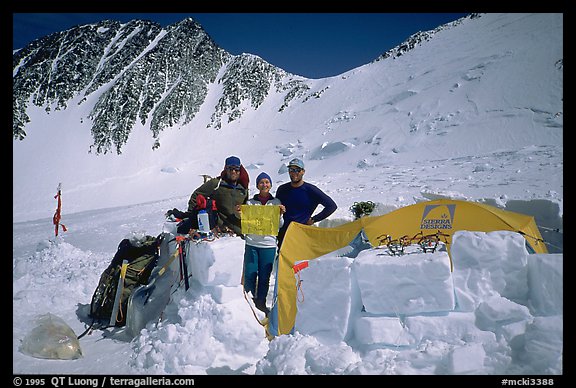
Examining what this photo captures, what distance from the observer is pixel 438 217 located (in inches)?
182

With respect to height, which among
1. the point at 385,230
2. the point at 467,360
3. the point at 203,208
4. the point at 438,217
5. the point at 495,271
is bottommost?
the point at 467,360

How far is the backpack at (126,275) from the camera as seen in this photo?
4391 mm

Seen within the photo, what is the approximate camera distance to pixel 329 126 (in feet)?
97.3

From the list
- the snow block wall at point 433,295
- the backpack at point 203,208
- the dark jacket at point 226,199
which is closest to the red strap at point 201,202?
the backpack at point 203,208

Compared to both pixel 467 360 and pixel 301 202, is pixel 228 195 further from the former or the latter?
pixel 467 360

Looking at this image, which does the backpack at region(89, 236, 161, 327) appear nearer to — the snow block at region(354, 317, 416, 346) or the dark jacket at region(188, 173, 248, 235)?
the dark jacket at region(188, 173, 248, 235)

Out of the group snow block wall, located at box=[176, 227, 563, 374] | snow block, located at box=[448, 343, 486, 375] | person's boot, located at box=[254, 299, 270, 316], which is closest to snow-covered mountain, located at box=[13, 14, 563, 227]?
person's boot, located at box=[254, 299, 270, 316]

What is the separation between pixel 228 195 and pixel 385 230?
1895 mm

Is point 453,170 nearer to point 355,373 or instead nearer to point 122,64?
point 355,373

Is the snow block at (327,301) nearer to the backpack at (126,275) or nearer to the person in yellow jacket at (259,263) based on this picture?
the person in yellow jacket at (259,263)

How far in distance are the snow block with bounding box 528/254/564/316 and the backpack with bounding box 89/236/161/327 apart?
3.85m

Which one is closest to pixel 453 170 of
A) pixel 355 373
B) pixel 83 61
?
pixel 355 373

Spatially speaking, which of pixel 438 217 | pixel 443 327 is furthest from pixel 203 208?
pixel 438 217

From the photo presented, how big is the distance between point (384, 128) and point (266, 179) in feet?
71.4
